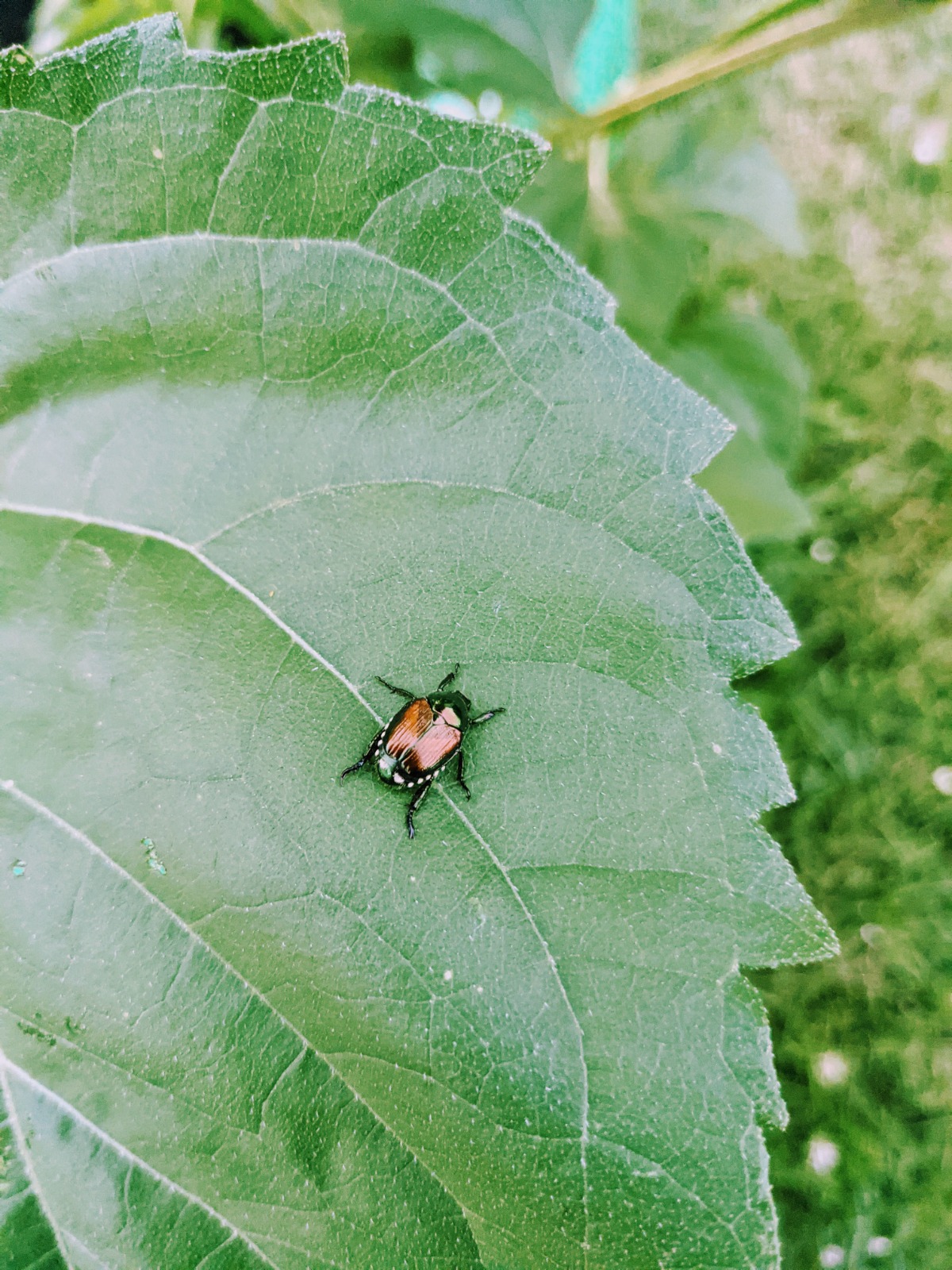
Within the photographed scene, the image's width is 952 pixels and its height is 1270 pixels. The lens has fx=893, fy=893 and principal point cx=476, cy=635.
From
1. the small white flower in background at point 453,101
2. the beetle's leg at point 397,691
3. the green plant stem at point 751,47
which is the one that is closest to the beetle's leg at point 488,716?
the beetle's leg at point 397,691

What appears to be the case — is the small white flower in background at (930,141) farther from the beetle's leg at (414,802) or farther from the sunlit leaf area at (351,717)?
the beetle's leg at (414,802)

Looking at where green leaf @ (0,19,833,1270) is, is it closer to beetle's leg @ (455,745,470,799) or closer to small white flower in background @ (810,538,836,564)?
beetle's leg @ (455,745,470,799)

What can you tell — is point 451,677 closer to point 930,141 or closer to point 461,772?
point 461,772

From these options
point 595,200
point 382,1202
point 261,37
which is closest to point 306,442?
point 382,1202

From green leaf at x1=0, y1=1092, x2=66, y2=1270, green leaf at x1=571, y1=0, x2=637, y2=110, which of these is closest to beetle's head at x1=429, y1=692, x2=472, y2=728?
green leaf at x1=0, y1=1092, x2=66, y2=1270

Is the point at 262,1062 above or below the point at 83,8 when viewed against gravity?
below

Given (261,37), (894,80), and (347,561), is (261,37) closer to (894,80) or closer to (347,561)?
(347,561)

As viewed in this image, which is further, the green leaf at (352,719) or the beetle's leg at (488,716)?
the beetle's leg at (488,716)
